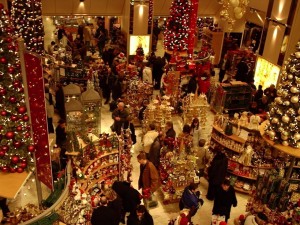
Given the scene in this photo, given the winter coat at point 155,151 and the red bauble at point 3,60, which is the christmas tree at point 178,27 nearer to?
the winter coat at point 155,151

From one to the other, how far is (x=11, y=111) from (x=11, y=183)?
3.62ft

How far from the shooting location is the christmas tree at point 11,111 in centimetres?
504

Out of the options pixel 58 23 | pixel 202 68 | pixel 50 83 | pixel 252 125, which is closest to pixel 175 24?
pixel 202 68

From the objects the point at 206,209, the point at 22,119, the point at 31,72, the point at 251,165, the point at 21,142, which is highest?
the point at 31,72

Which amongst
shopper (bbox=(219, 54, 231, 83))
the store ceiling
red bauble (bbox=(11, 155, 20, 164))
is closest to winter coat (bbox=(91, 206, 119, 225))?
red bauble (bbox=(11, 155, 20, 164))

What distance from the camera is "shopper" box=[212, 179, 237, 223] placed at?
6578 millimetres

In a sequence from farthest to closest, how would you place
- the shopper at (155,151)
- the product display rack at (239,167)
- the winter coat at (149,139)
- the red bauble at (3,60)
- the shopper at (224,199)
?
the winter coat at (149,139) < the product display rack at (239,167) < the shopper at (155,151) < the shopper at (224,199) < the red bauble at (3,60)

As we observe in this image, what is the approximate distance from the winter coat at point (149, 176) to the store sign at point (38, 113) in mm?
1854

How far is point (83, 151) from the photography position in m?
7.09

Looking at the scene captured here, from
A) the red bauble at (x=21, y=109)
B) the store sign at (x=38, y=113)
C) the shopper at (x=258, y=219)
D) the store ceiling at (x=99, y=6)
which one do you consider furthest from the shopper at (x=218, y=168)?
the store ceiling at (x=99, y=6)

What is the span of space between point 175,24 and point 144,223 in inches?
354

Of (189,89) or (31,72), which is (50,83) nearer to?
(189,89)

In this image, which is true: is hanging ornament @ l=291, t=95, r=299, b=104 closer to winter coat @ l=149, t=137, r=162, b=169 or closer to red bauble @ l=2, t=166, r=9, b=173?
winter coat @ l=149, t=137, r=162, b=169

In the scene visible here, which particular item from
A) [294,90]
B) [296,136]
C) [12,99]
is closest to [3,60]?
[12,99]
